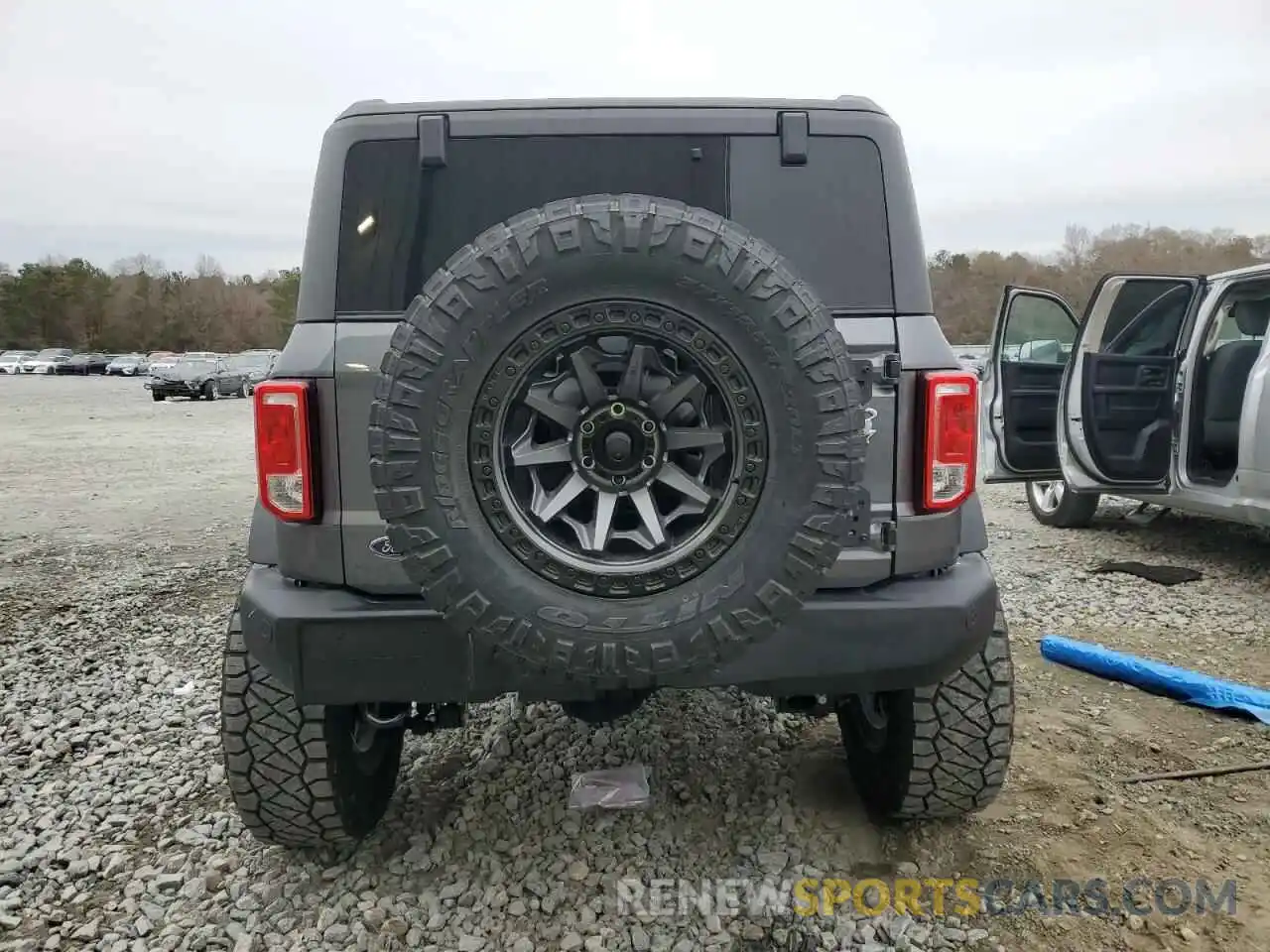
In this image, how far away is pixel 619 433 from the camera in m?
1.83

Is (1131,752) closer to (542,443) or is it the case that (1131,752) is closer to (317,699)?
(542,443)

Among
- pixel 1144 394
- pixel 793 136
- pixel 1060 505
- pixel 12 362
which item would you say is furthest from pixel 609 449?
pixel 12 362

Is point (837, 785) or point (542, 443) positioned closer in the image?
point (542, 443)

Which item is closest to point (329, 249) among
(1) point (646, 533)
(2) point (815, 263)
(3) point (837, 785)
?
(1) point (646, 533)

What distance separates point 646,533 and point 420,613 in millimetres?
556

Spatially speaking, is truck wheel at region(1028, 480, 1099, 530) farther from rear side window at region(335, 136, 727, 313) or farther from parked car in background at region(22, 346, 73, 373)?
parked car in background at region(22, 346, 73, 373)

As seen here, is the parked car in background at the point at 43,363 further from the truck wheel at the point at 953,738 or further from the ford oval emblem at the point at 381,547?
the truck wheel at the point at 953,738

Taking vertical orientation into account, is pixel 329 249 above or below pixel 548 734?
above

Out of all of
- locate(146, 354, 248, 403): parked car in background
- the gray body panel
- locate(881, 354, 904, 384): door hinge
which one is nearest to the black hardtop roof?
the gray body panel

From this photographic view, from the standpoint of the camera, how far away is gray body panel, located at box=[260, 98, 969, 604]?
2.09m

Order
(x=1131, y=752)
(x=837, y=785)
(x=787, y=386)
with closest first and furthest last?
1. (x=787, y=386)
2. (x=837, y=785)
3. (x=1131, y=752)

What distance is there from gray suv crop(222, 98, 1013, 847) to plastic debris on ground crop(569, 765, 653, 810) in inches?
25.6

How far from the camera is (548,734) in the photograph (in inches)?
129

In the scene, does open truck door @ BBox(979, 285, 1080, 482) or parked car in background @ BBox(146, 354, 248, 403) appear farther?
parked car in background @ BBox(146, 354, 248, 403)
